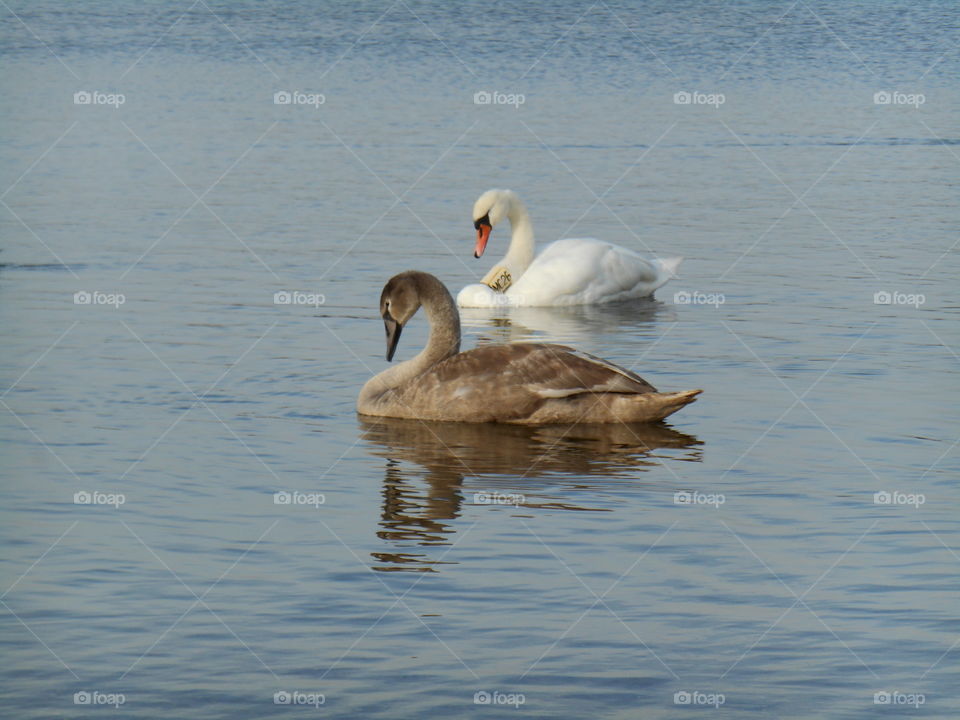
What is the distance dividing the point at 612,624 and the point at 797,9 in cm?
4590

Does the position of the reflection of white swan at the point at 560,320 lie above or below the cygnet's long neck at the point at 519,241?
below

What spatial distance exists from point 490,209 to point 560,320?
2.39m

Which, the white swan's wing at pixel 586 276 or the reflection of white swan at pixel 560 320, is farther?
the white swan's wing at pixel 586 276

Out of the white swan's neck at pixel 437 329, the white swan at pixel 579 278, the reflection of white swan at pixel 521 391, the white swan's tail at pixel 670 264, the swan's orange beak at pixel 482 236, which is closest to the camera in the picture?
the reflection of white swan at pixel 521 391

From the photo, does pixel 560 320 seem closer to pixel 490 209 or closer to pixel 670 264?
pixel 670 264

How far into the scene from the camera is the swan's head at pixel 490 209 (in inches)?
768

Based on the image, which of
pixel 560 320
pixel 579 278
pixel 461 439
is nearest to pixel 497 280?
pixel 579 278

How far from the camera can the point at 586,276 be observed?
18.3 meters

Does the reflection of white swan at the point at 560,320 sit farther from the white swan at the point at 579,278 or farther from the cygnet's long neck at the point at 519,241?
the cygnet's long neck at the point at 519,241

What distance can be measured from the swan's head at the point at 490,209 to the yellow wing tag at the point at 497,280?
0.37 metres

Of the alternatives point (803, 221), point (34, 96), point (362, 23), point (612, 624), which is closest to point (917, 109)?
point (803, 221)

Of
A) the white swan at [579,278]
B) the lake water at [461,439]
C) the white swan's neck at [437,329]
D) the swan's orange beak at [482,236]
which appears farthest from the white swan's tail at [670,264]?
the white swan's neck at [437,329]

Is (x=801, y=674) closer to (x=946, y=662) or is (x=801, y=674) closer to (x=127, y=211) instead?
(x=946, y=662)

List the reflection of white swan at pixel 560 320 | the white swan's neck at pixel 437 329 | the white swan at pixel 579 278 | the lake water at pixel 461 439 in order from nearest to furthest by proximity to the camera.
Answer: the lake water at pixel 461 439, the white swan's neck at pixel 437 329, the reflection of white swan at pixel 560 320, the white swan at pixel 579 278
